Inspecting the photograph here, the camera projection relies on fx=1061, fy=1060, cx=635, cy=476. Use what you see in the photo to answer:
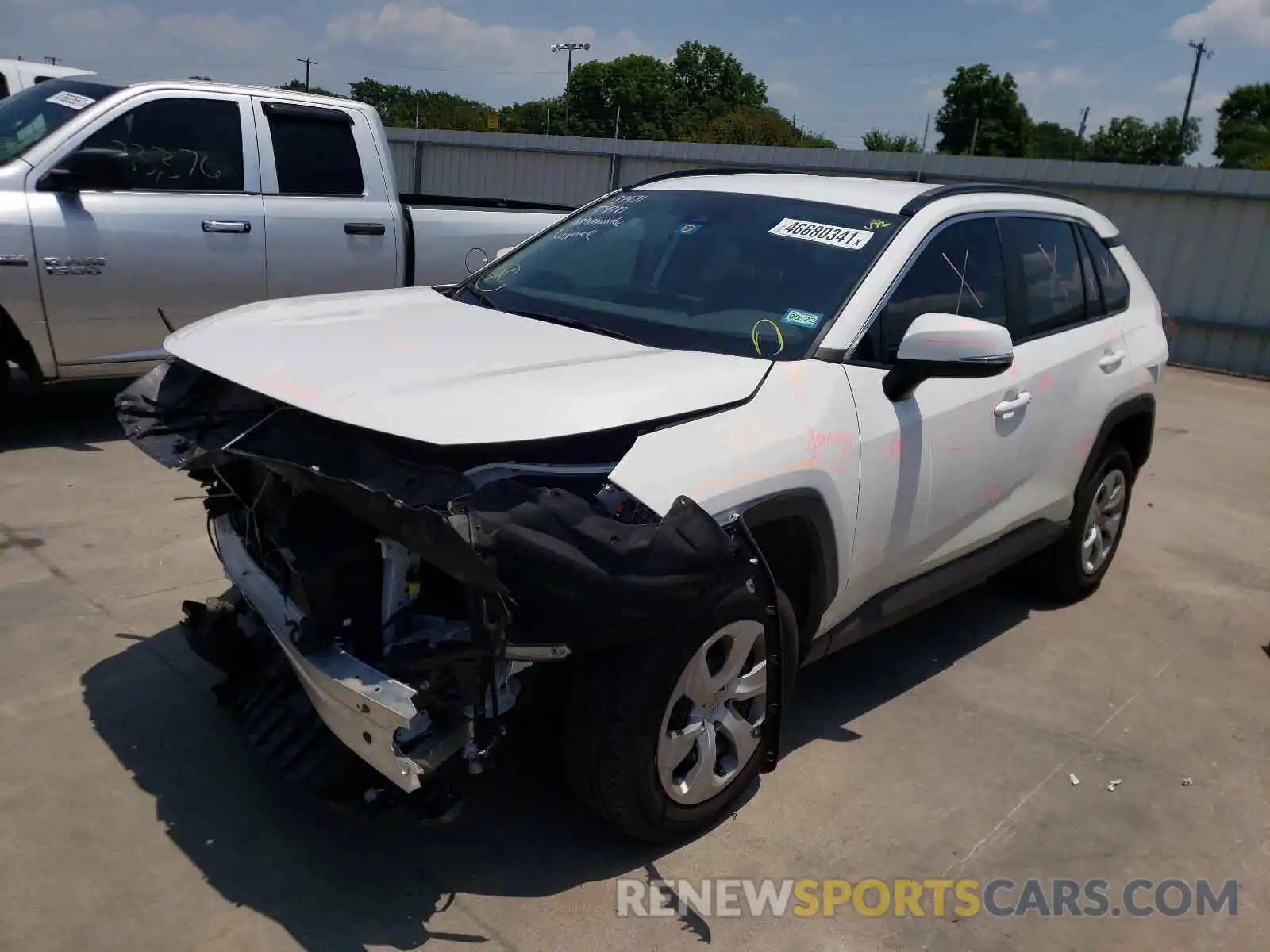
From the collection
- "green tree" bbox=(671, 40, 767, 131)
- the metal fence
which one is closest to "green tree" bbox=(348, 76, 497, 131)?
"green tree" bbox=(671, 40, 767, 131)

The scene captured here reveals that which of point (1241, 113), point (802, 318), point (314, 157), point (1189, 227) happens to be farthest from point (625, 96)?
point (802, 318)

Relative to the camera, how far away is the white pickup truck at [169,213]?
5789 millimetres

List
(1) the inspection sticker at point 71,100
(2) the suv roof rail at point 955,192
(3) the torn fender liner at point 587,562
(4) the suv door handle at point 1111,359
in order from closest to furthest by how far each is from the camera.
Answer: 1. (3) the torn fender liner at point 587,562
2. (2) the suv roof rail at point 955,192
3. (4) the suv door handle at point 1111,359
4. (1) the inspection sticker at point 71,100

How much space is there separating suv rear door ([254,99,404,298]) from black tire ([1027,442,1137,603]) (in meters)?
4.47

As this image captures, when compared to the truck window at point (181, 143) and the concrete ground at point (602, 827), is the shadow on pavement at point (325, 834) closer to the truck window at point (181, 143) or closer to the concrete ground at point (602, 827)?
the concrete ground at point (602, 827)

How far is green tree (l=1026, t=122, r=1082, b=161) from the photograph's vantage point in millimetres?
78125

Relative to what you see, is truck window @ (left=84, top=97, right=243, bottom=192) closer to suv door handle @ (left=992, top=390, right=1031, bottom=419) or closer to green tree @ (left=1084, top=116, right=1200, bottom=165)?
suv door handle @ (left=992, top=390, right=1031, bottom=419)

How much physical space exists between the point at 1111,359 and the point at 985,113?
72.8 m

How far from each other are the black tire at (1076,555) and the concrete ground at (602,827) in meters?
0.12

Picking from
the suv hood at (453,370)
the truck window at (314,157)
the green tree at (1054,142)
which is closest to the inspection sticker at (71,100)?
the truck window at (314,157)

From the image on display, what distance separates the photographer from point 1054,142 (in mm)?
81812

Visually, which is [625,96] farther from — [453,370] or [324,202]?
[453,370]

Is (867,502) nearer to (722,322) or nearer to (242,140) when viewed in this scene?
(722,322)

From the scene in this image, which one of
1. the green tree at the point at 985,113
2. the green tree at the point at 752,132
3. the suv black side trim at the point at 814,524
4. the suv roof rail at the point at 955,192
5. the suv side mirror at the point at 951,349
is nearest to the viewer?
the suv black side trim at the point at 814,524
